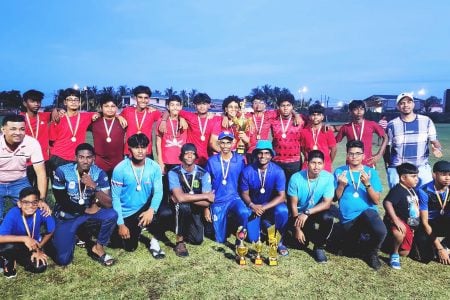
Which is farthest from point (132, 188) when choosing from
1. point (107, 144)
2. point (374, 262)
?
point (374, 262)

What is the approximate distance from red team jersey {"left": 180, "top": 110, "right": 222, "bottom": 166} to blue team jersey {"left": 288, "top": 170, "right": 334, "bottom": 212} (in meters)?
2.04

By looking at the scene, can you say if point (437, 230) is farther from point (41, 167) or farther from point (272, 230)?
point (41, 167)

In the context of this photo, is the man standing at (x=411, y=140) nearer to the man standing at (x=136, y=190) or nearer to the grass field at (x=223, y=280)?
the grass field at (x=223, y=280)

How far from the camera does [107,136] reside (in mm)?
6117

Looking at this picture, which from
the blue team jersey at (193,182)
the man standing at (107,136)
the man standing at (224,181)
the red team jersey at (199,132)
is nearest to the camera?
the blue team jersey at (193,182)

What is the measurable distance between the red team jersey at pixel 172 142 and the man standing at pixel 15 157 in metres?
2.12

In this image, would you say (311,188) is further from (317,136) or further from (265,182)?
(317,136)

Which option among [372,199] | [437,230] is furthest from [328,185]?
[437,230]

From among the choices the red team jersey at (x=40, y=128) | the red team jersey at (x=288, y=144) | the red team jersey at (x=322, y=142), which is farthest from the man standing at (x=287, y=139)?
the red team jersey at (x=40, y=128)

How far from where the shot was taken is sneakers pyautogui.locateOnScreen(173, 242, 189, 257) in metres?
5.04

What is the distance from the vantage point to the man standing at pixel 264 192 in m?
5.41

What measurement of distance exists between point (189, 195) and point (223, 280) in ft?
5.02

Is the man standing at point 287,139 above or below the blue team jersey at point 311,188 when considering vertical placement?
above

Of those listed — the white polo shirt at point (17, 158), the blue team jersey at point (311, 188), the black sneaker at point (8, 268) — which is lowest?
the black sneaker at point (8, 268)
